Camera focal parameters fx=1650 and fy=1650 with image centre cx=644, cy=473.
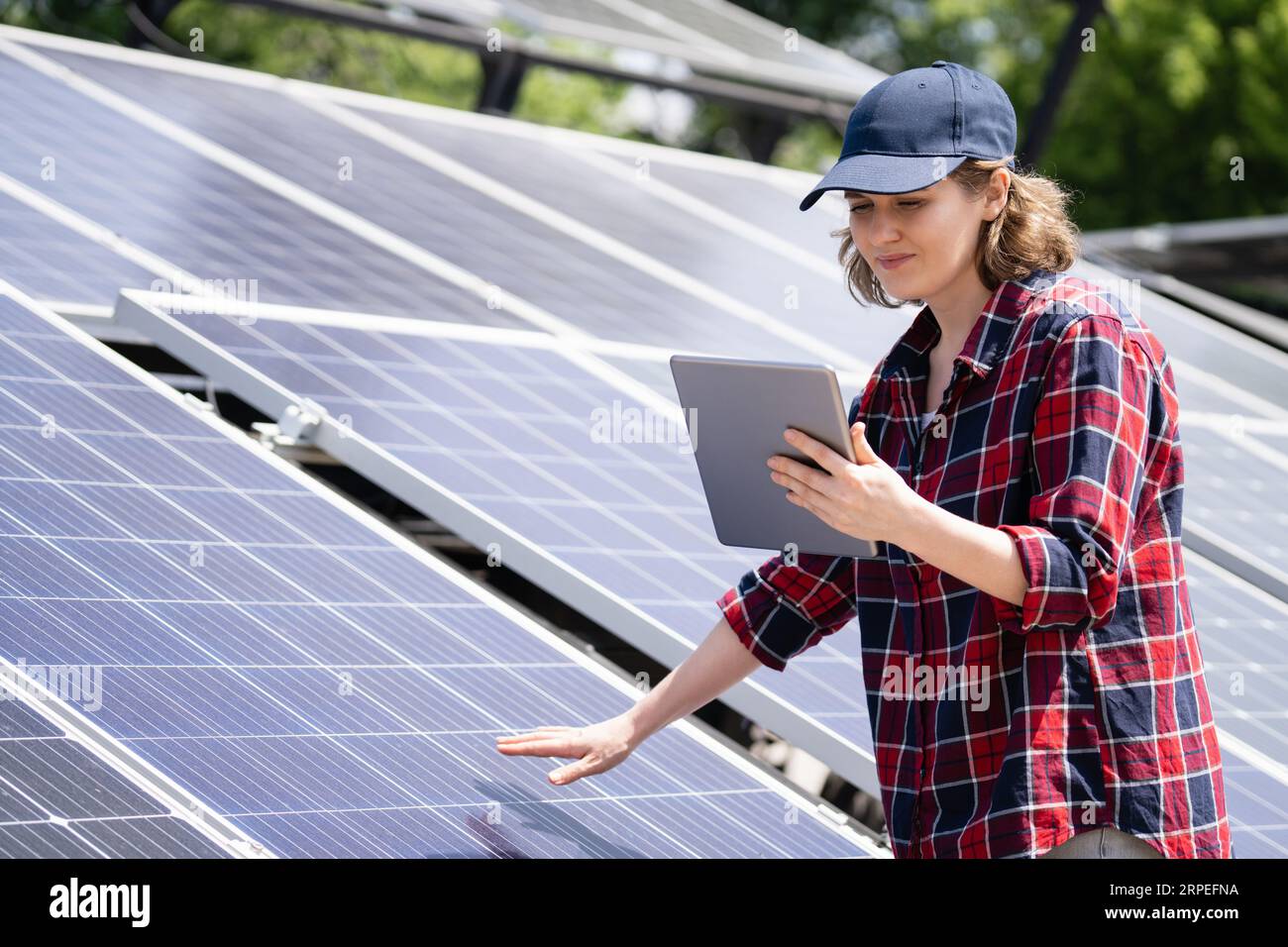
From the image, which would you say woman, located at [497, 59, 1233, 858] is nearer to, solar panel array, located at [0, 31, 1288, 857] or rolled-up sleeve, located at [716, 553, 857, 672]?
rolled-up sleeve, located at [716, 553, 857, 672]

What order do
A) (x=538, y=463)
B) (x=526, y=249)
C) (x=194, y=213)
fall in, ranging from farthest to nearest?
(x=526, y=249) < (x=194, y=213) < (x=538, y=463)

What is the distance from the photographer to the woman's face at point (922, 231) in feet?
10.1

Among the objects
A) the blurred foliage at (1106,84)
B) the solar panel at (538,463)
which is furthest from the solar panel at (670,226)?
the blurred foliage at (1106,84)

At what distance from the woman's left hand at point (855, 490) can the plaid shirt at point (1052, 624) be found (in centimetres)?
21

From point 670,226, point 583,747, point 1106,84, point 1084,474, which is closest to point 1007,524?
point 1084,474

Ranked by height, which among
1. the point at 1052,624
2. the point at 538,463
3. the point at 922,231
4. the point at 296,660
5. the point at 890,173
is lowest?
the point at 296,660

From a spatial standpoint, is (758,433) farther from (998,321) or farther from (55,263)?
(55,263)

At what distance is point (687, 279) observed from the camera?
7676mm

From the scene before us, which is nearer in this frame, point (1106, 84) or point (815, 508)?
point (815, 508)

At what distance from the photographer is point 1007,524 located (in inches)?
117

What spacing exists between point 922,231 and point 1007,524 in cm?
57

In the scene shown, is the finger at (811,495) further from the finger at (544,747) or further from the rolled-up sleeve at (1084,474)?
the finger at (544,747)
